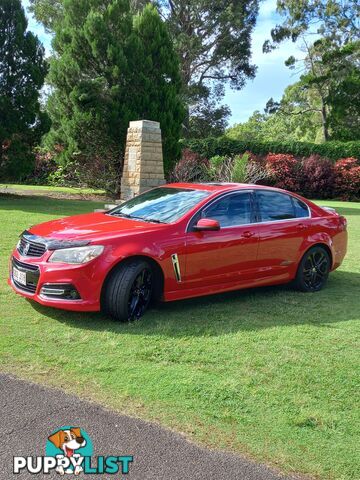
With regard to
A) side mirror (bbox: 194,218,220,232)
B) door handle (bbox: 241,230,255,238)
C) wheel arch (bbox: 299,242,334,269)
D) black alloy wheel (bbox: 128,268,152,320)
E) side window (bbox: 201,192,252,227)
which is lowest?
black alloy wheel (bbox: 128,268,152,320)

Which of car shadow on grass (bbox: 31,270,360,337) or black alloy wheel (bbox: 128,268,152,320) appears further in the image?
black alloy wheel (bbox: 128,268,152,320)

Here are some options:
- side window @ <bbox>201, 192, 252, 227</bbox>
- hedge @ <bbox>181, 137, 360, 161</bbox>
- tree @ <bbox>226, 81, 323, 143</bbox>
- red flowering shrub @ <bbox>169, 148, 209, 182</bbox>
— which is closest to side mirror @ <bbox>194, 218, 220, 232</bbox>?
side window @ <bbox>201, 192, 252, 227</bbox>

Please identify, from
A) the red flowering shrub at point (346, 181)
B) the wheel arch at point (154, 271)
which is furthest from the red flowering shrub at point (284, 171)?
the wheel arch at point (154, 271)

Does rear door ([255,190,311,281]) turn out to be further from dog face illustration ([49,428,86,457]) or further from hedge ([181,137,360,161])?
hedge ([181,137,360,161])

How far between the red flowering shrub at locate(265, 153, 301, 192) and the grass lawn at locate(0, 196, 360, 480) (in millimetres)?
20263

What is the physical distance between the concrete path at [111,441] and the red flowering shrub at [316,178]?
2415 cm

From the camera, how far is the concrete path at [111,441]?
2652mm

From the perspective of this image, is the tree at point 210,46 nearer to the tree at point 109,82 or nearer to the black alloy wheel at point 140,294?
the tree at point 109,82

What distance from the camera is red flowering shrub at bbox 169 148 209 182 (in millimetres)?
21711

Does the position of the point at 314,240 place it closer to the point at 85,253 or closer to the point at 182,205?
the point at 182,205

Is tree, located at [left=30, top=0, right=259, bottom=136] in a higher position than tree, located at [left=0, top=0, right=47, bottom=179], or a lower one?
higher

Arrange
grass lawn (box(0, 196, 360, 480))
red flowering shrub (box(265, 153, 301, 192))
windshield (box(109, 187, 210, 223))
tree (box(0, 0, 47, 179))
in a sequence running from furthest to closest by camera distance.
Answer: red flowering shrub (box(265, 153, 301, 192)) → tree (box(0, 0, 47, 179)) → windshield (box(109, 187, 210, 223)) → grass lawn (box(0, 196, 360, 480))

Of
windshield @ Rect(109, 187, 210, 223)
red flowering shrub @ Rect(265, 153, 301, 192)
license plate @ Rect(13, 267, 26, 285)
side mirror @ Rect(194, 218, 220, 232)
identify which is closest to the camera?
license plate @ Rect(13, 267, 26, 285)

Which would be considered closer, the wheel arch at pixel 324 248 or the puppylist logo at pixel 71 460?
the puppylist logo at pixel 71 460
